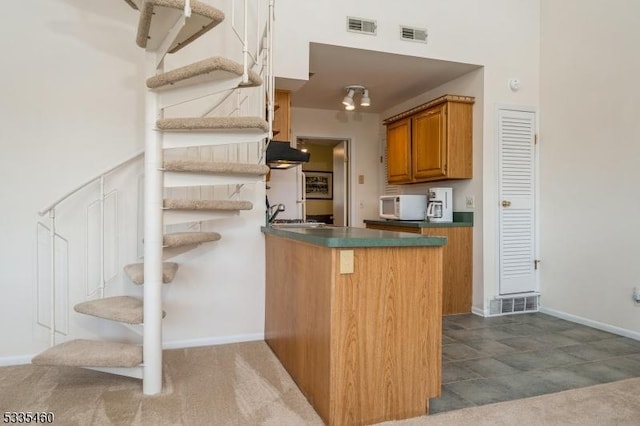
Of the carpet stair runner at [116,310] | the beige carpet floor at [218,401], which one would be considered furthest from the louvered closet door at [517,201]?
the carpet stair runner at [116,310]

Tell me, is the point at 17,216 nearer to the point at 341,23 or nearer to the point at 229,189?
the point at 229,189

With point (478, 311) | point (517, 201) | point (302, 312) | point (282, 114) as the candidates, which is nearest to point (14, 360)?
point (302, 312)

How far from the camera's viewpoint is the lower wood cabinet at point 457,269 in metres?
4.05

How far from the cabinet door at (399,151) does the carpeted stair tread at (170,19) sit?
120 inches

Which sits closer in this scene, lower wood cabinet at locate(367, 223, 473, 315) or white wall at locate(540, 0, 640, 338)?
white wall at locate(540, 0, 640, 338)

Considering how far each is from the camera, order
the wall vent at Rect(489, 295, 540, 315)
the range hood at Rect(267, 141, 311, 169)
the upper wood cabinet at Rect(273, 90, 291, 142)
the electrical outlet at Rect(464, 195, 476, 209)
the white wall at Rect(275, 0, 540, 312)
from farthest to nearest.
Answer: the electrical outlet at Rect(464, 195, 476, 209) < the wall vent at Rect(489, 295, 540, 315) < the upper wood cabinet at Rect(273, 90, 291, 142) < the white wall at Rect(275, 0, 540, 312) < the range hood at Rect(267, 141, 311, 169)

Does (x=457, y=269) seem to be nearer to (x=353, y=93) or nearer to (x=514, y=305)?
(x=514, y=305)

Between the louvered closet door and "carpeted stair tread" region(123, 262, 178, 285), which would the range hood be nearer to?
"carpeted stair tread" region(123, 262, 178, 285)

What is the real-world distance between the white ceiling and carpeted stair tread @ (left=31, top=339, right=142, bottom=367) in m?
2.42

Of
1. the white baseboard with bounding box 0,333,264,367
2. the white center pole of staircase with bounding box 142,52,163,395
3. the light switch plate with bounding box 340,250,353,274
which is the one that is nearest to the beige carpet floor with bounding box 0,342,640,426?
the white center pole of staircase with bounding box 142,52,163,395

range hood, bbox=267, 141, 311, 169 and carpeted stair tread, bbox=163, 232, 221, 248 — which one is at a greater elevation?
range hood, bbox=267, 141, 311, 169

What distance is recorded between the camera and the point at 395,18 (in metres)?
3.65

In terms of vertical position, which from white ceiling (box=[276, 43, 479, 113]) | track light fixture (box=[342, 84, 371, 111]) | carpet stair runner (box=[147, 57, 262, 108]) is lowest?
carpet stair runner (box=[147, 57, 262, 108])

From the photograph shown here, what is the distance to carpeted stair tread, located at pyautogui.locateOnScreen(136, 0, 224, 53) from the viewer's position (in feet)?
6.13
